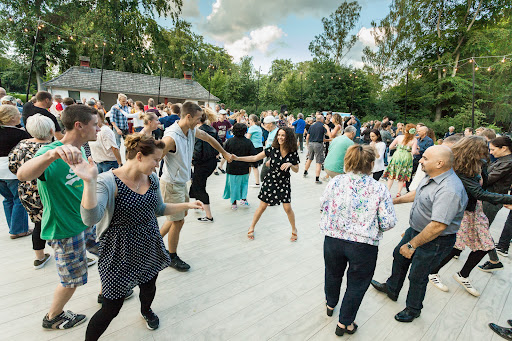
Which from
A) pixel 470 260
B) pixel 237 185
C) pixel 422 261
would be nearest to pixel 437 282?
pixel 470 260

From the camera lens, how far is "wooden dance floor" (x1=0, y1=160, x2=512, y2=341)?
2189mm

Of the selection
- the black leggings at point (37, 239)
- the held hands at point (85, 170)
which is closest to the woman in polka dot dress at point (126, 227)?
→ the held hands at point (85, 170)

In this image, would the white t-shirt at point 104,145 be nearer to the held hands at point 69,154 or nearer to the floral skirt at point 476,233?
the held hands at point 69,154

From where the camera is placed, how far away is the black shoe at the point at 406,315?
240cm

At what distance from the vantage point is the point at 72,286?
1.96 m

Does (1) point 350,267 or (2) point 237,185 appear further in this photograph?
(2) point 237,185

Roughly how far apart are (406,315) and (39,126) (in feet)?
12.8

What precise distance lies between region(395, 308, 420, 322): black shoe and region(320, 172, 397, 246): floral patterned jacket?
1.10 m

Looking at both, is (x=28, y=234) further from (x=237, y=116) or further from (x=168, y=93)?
(x=168, y=93)

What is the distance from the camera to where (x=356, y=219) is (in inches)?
74.2

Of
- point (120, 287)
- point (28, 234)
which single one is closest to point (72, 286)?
point (120, 287)

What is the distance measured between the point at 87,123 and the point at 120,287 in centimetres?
119

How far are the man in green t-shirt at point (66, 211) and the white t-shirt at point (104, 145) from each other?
230 cm

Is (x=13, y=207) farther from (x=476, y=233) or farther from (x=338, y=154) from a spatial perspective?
(x=476, y=233)
